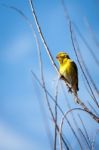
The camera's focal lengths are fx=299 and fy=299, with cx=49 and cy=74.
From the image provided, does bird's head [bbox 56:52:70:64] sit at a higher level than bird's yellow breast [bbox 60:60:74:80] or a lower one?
higher

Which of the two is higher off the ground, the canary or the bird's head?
the bird's head

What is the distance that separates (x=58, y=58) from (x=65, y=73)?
53 centimetres

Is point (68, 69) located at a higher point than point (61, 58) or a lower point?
lower

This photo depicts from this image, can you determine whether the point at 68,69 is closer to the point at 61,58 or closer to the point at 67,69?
the point at 67,69

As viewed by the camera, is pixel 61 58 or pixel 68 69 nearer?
pixel 68 69

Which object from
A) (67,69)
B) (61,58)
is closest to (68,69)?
(67,69)

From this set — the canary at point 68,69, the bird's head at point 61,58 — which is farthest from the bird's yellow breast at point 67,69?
the bird's head at point 61,58

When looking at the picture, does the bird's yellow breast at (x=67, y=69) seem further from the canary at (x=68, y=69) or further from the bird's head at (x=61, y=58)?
the bird's head at (x=61, y=58)

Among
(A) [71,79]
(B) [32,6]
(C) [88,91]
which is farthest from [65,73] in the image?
(B) [32,6]

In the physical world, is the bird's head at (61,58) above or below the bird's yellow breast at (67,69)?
above

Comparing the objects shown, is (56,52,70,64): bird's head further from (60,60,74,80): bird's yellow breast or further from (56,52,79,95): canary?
(60,60,74,80): bird's yellow breast

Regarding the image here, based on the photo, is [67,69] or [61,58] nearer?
[67,69]

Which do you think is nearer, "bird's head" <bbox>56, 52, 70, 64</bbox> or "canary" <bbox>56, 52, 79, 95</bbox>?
"canary" <bbox>56, 52, 79, 95</bbox>

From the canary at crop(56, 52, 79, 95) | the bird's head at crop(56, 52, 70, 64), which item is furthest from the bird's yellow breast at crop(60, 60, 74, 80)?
the bird's head at crop(56, 52, 70, 64)
